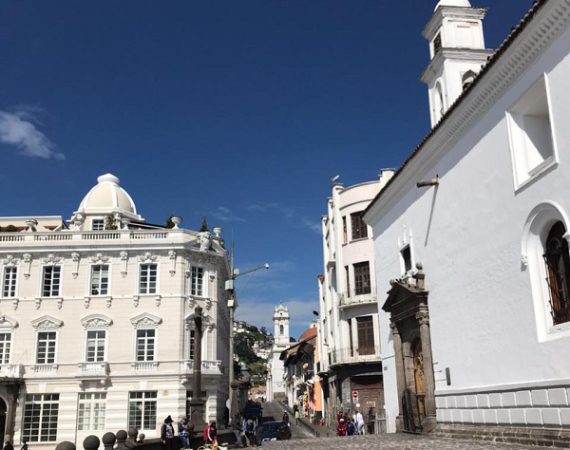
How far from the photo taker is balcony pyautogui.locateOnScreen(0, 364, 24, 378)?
35344mm

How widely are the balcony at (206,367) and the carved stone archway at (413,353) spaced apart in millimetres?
18409

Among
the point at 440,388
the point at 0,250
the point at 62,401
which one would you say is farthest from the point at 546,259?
the point at 0,250

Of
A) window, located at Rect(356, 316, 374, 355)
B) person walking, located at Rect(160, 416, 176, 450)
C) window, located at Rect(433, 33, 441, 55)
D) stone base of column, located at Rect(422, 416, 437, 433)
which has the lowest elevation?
person walking, located at Rect(160, 416, 176, 450)

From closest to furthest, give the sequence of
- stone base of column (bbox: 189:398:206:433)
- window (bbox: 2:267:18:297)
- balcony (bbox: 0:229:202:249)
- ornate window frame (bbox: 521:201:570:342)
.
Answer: ornate window frame (bbox: 521:201:570:342), stone base of column (bbox: 189:398:206:433), window (bbox: 2:267:18:297), balcony (bbox: 0:229:202:249)

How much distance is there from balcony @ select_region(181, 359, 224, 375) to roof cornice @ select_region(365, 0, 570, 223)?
21.3 metres

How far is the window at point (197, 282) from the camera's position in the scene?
38500 mm

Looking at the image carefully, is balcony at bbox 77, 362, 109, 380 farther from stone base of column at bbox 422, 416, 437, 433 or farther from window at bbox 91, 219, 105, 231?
stone base of column at bbox 422, 416, 437, 433

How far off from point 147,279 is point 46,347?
23.6ft

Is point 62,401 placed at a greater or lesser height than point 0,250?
lesser

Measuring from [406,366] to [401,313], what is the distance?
1734 mm

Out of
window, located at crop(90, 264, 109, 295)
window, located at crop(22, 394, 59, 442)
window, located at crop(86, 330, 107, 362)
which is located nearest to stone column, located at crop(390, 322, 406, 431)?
window, located at crop(86, 330, 107, 362)

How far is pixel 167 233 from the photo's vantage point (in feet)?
127

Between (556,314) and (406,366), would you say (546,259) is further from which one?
(406,366)

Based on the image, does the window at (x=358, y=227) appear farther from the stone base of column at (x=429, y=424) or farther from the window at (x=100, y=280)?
the stone base of column at (x=429, y=424)
